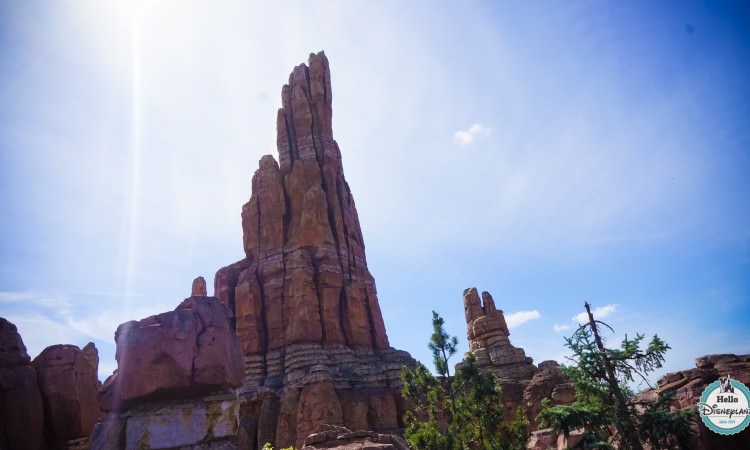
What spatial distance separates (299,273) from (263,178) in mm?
16694

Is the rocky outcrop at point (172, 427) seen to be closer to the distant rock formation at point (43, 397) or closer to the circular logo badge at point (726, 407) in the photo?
the distant rock formation at point (43, 397)

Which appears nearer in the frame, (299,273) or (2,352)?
(2,352)

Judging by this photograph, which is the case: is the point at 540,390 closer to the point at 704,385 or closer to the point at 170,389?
the point at 704,385

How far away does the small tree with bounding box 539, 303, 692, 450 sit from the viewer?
1151cm

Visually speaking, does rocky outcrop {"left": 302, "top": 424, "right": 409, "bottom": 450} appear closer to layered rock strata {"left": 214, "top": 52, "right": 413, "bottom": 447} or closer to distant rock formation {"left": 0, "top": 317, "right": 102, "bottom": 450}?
distant rock formation {"left": 0, "top": 317, "right": 102, "bottom": 450}

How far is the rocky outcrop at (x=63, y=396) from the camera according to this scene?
707 inches

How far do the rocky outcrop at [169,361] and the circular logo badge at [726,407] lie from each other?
12737mm

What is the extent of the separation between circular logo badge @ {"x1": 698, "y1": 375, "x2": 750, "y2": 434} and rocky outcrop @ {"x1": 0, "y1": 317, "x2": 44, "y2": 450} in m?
23.1

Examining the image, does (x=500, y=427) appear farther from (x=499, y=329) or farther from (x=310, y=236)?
(x=310, y=236)

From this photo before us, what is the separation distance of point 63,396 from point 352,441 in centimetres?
1380

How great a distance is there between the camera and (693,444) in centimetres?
1162

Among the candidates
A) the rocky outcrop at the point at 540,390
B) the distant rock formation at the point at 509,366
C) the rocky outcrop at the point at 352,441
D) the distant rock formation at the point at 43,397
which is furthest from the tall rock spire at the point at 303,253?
the rocky outcrop at the point at 352,441

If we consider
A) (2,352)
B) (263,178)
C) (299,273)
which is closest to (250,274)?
(299,273)

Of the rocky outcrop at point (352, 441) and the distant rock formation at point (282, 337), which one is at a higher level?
the distant rock formation at point (282, 337)
